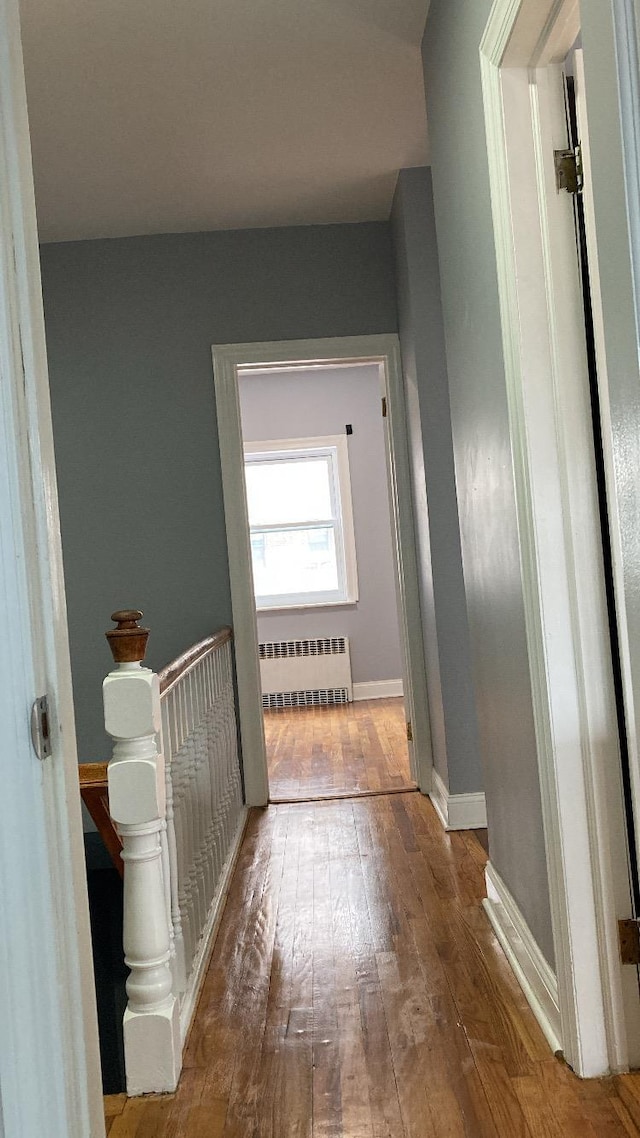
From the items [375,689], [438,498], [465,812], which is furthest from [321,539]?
[465,812]

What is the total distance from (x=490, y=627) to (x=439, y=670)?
1525 mm

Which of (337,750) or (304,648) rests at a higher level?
(304,648)

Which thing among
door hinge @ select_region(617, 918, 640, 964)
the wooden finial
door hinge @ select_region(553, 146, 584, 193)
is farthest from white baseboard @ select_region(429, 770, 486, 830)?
door hinge @ select_region(553, 146, 584, 193)

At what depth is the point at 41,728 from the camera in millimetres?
1159

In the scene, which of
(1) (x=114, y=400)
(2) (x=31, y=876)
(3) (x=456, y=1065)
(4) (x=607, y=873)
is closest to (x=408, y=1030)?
(3) (x=456, y=1065)

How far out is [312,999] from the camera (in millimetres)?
2703

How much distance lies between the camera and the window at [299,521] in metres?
8.35

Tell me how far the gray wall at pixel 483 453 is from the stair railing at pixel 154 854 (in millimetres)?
905

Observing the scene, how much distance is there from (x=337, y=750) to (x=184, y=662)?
10.6 feet

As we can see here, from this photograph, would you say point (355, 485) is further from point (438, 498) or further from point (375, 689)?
point (438, 498)

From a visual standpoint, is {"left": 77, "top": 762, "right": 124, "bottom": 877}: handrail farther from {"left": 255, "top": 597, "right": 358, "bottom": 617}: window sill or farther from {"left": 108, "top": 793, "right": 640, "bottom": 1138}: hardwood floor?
{"left": 255, "top": 597, "right": 358, "bottom": 617}: window sill

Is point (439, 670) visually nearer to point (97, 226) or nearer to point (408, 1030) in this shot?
point (408, 1030)

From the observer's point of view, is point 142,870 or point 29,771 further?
point 142,870

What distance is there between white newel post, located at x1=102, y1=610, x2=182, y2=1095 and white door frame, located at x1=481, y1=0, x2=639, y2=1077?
90 cm
